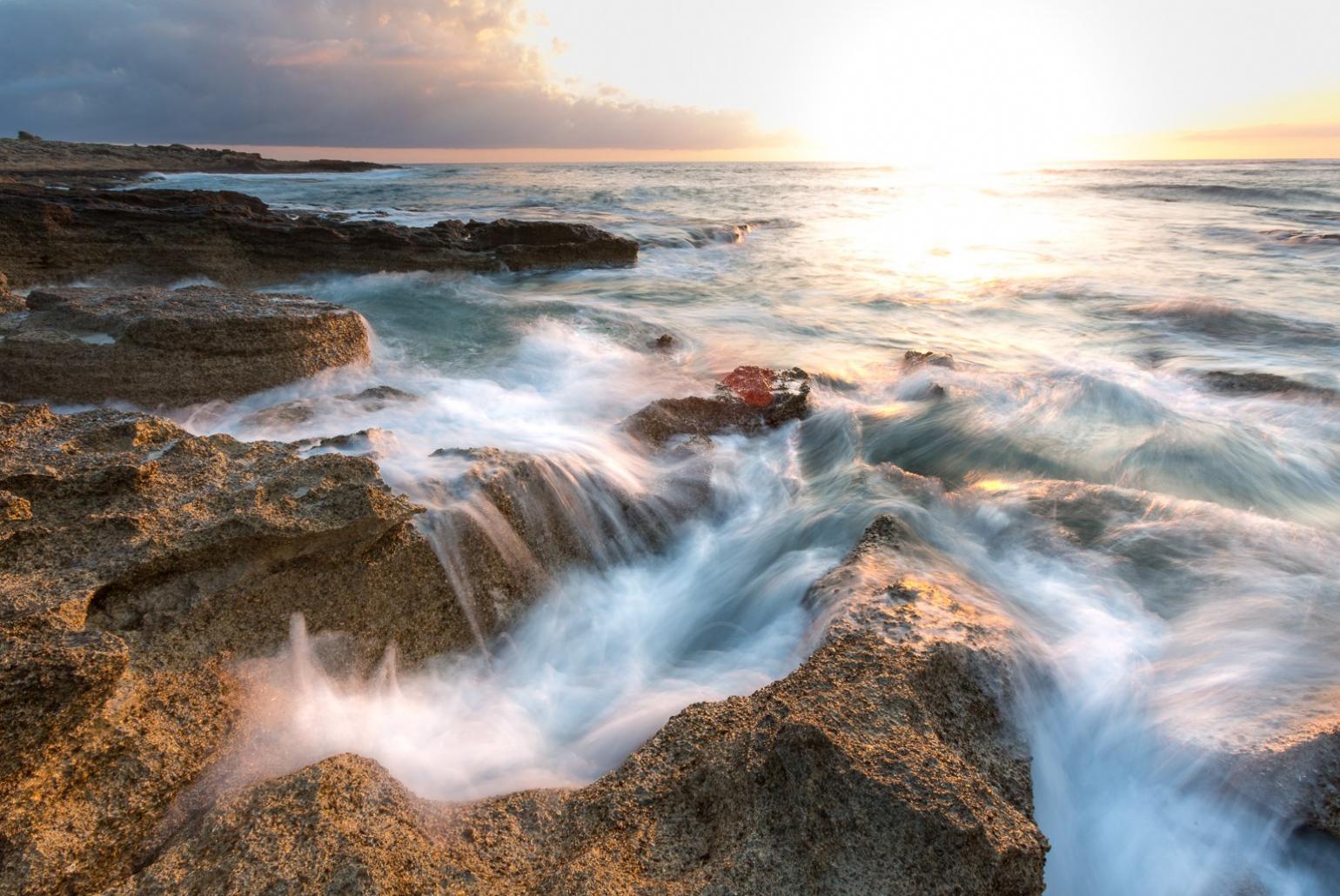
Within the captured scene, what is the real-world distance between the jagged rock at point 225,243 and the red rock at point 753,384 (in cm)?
653

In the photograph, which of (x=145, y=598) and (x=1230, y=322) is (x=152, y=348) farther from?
(x=1230, y=322)

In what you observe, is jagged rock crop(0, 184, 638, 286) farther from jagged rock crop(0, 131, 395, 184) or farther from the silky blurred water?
jagged rock crop(0, 131, 395, 184)

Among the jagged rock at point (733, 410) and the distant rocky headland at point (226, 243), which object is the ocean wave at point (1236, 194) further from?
the jagged rock at point (733, 410)

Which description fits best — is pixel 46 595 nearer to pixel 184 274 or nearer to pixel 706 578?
pixel 706 578

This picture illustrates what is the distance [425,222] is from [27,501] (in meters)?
17.4

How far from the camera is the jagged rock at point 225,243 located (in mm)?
8031

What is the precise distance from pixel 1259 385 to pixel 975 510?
4.75 metres

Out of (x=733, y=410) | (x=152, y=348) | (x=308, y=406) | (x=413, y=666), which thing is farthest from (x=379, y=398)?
(x=413, y=666)

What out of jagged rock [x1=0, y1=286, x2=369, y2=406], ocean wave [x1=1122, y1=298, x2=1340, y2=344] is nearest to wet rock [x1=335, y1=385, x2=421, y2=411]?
jagged rock [x1=0, y1=286, x2=369, y2=406]

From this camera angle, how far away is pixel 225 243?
9.28 m

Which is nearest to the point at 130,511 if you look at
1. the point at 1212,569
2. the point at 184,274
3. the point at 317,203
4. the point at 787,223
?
the point at 1212,569

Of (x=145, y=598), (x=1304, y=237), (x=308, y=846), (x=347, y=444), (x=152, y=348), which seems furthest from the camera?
(x=1304, y=237)

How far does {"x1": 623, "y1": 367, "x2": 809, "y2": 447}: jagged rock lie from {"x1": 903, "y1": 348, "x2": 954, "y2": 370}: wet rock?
5.29 feet

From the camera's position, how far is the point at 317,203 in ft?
77.9
